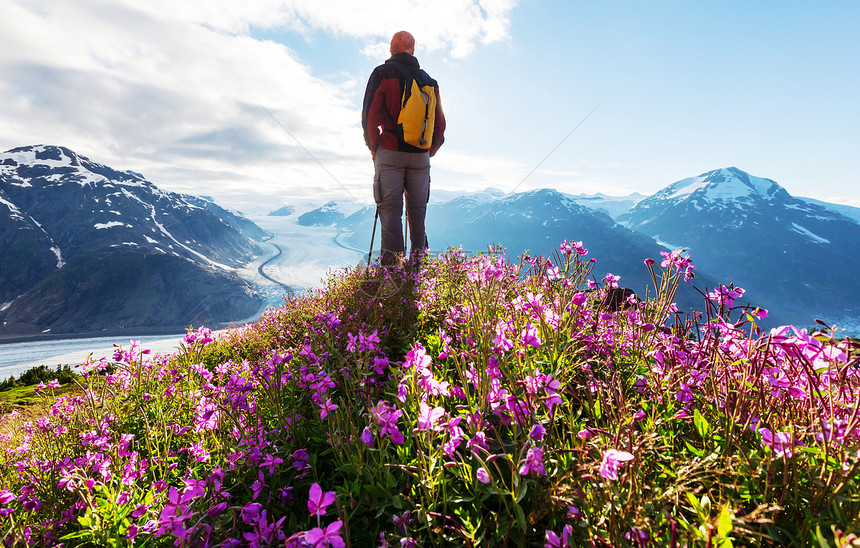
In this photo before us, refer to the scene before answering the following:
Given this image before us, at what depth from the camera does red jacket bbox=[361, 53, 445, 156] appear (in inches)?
253

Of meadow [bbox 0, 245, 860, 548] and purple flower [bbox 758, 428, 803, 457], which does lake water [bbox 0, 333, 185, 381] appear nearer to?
→ meadow [bbox 0, 245, 860, 548]

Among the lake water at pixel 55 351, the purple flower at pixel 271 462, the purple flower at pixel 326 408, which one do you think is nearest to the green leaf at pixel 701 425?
the purple flower at pixel 326 408

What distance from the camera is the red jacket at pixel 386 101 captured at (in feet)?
21.1

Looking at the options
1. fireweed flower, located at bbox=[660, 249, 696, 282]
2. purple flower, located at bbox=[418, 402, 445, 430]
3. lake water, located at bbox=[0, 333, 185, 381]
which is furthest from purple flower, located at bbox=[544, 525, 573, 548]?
lake water, located at bbox=[0, 333, 185, 381]

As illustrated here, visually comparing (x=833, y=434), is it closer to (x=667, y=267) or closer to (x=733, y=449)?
(x=733, y=449)

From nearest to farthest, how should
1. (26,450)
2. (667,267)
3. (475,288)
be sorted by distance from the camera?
1. (667,267)
2. (475,288)
3. (26,450)

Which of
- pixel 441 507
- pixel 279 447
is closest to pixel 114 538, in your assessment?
pixel 279 447

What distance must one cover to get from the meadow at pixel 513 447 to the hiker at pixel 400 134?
151 inches

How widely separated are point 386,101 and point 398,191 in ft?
5.07

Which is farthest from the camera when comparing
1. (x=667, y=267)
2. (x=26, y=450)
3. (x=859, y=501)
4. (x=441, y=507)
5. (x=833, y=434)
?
(x=26, y=450)

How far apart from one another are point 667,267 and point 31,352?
16086 centimetres

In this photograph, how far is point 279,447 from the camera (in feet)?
8.08

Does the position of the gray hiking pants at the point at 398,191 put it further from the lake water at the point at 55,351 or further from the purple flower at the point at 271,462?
the lake water at the point at 55,351

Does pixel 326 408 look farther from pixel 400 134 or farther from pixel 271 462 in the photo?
pixel 400 134
